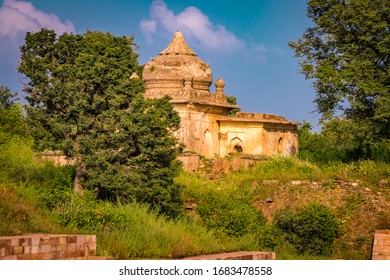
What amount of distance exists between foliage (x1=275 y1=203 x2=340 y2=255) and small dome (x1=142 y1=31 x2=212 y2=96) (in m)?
6.29

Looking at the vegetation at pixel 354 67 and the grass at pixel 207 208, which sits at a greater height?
the vegetation at pixel 354 67

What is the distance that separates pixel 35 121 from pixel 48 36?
237cm

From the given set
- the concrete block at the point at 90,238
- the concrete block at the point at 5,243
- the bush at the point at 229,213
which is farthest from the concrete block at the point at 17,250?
the bush at the point at 229,213

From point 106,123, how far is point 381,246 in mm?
6533

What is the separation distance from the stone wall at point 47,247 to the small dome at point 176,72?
11.9m

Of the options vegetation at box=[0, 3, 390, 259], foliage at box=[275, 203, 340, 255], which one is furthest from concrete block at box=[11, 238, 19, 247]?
foliage at box=[275, 203, 340, 255]

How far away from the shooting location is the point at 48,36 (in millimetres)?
22031

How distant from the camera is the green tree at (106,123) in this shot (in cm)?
1975

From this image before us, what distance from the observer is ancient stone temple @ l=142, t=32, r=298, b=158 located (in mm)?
25844

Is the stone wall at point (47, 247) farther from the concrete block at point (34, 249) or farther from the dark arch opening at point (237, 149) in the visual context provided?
the dark arch opening at point (237, 149)

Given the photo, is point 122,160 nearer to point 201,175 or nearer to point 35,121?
point 35,121

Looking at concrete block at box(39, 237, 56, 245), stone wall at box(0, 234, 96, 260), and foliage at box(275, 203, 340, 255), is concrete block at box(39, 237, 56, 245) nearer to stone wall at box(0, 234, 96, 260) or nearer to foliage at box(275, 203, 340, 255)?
stone wall at box(0, 234, 96, 260)
